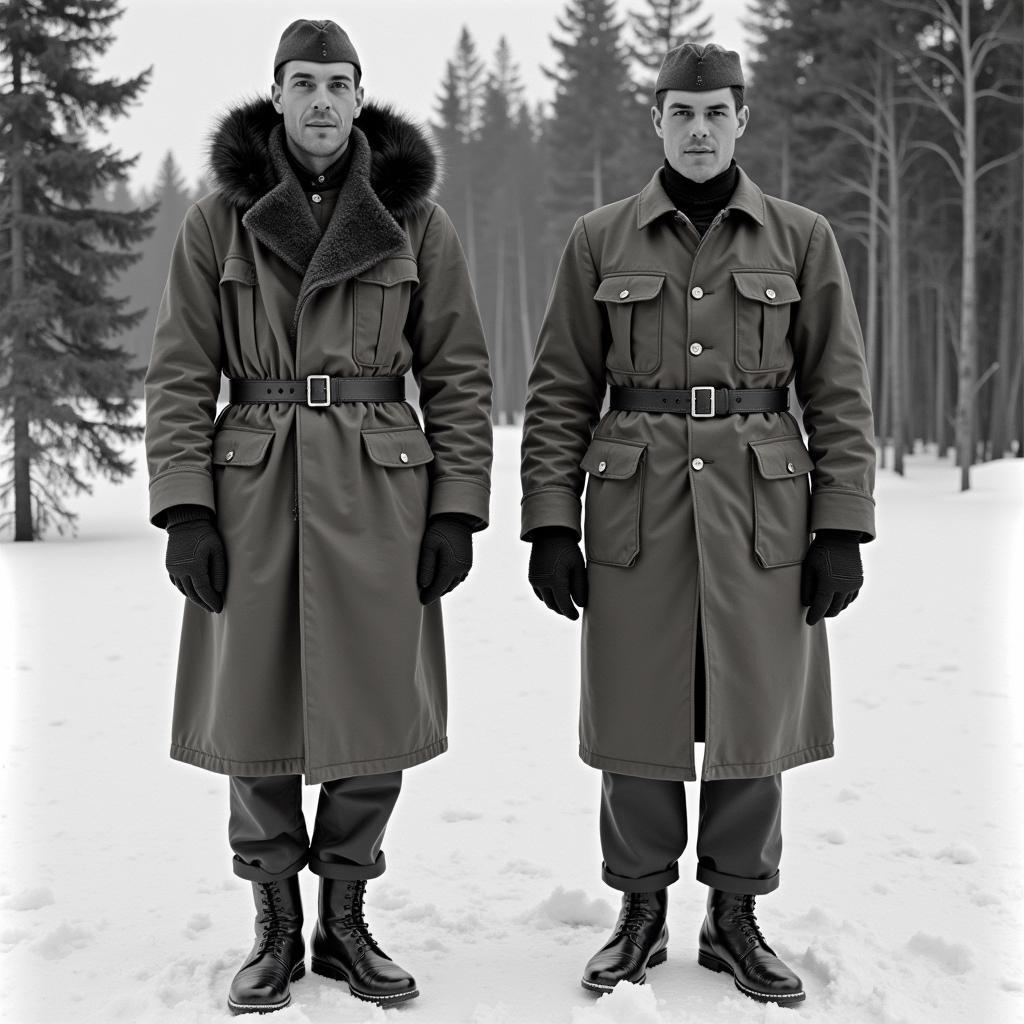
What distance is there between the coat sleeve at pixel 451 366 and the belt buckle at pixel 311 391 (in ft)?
0.99

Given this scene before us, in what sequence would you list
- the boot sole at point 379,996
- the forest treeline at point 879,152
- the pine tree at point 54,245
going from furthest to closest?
the forest treeline at point 879,152 → the pine tree at point 54,245 → the boot sole at point 379,996

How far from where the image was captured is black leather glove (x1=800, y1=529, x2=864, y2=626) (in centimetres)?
325

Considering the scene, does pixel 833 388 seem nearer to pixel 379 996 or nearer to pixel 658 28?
pixel 379 996

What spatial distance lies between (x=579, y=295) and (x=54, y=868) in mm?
2755

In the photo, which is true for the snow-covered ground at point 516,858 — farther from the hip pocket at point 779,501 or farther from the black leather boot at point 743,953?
the hip pocket at point 779,501

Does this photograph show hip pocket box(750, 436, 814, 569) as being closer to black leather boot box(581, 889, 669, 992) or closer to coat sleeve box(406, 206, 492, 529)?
coat sleeve box(406, 206, 492, 529)

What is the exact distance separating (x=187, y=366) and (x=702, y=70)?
65.0 inches

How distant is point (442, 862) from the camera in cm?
418

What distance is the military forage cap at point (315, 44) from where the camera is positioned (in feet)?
10.1

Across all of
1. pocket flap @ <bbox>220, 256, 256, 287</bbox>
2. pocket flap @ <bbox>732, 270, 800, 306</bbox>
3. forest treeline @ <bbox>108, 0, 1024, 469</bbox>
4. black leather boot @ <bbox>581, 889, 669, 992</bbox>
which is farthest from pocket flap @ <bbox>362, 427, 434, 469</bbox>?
forest treeline @ <bbox>108, 0, 1024, 469</bbox>

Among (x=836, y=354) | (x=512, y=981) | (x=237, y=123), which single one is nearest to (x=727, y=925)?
(x=512, y=981)

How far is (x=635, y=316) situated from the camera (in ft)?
10.8

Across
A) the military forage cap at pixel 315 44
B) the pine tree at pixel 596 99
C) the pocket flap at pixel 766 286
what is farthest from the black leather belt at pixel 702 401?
the pine tree at pixel 596 99

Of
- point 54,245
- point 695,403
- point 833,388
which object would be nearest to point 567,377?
point 695,403
